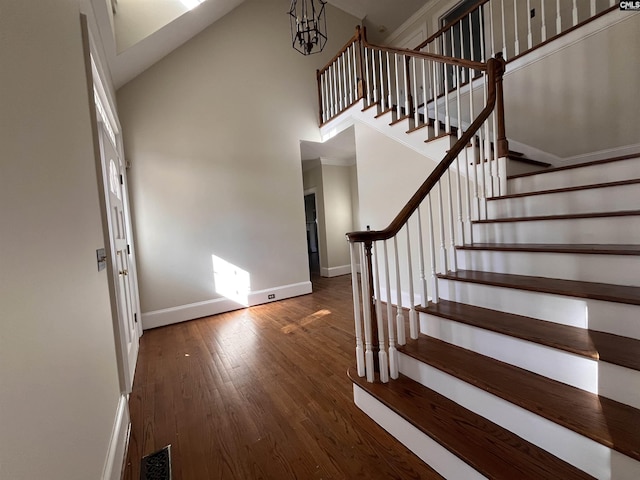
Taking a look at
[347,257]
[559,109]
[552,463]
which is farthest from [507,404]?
[347,257]

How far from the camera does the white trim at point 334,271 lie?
235 inches

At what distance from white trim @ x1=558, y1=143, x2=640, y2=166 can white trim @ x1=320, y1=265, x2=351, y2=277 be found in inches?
158

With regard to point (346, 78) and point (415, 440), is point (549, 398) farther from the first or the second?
point (346, 78)

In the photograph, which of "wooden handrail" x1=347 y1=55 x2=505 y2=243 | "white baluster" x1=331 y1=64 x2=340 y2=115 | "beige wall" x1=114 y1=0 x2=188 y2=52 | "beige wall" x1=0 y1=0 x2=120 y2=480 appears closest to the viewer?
"beige wall" x1=0 y1=0 x2=120 y2=480

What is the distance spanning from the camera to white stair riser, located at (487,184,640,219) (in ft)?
5.80

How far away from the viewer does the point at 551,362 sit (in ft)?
4.20

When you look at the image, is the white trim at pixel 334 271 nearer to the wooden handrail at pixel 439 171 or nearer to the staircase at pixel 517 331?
the staircase at pixel 517 331

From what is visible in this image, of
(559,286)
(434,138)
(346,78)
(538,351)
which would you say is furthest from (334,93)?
(538,351)

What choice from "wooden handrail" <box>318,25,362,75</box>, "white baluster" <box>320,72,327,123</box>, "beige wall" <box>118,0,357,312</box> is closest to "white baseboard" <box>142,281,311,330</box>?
"beige wall" <box>118,0,357,312</box>

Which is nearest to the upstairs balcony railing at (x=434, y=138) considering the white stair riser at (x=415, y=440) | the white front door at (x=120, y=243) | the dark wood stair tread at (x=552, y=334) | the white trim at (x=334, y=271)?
the white stair riser at (x=415, y=440)

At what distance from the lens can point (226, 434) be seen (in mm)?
1602

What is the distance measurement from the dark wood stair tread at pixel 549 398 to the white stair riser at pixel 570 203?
4.32 feet

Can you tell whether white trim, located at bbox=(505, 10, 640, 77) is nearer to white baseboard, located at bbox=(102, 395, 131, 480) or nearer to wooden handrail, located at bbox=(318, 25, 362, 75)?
wooden handrail, located at bbox=(318, 25, 362, 75)

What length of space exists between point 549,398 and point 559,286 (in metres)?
0.66
